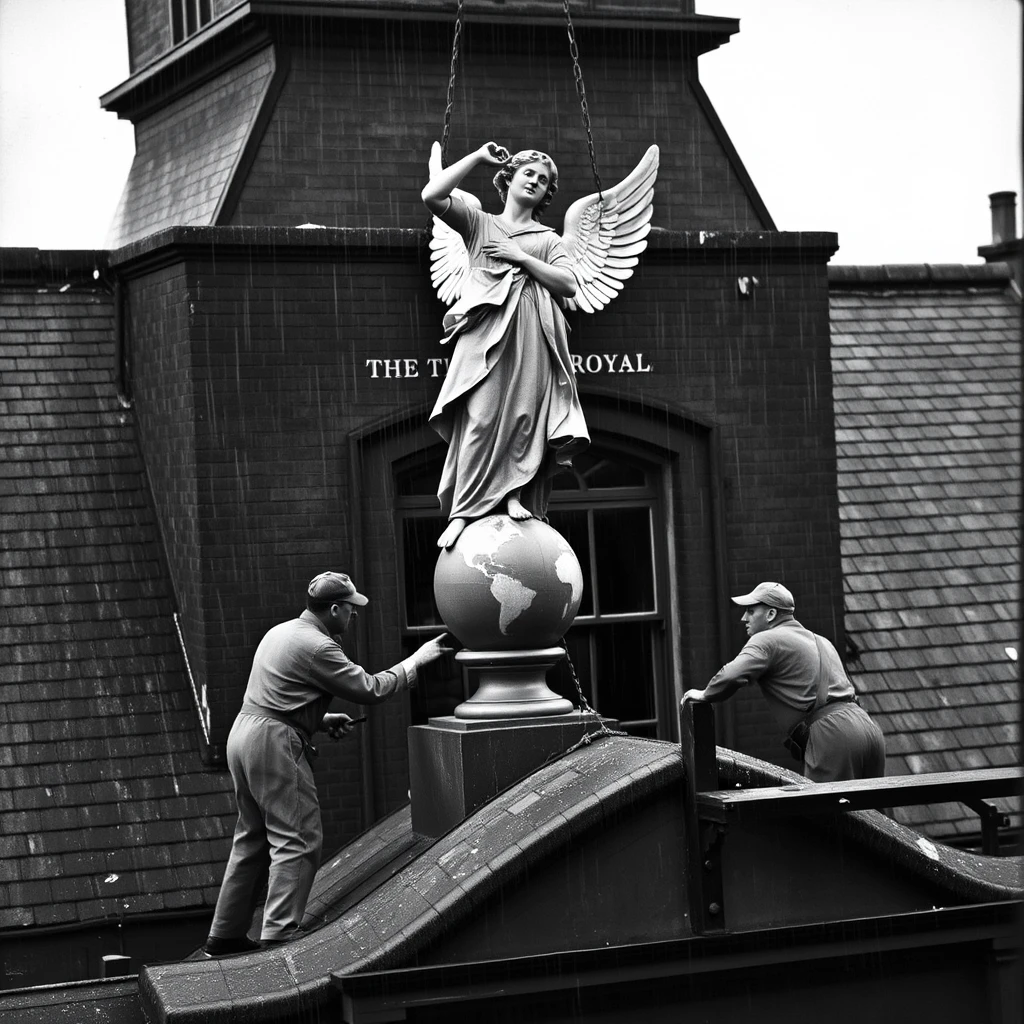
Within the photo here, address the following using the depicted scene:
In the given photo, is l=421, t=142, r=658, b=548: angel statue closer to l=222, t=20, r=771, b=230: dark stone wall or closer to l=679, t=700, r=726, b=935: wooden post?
l=679, t=700, r=726, b=935: wooden post

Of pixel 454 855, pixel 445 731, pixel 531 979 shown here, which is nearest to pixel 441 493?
pixel 445 731

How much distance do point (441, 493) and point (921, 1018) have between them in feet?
11.8

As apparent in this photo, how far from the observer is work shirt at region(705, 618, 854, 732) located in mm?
8961

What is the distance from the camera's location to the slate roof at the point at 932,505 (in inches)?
511

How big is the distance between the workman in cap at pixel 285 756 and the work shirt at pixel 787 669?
1749 mm

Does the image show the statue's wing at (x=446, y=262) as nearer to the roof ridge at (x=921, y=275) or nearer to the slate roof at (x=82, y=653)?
the slate roof at (x=82, y=653)

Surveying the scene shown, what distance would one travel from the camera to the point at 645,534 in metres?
12.5

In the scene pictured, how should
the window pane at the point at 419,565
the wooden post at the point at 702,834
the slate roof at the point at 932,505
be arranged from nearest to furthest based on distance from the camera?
1. the wooden post at the point at 702,834
2. the window pane at the point at 419,565
3. the slate roof at the point at 932,505

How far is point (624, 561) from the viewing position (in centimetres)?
1247

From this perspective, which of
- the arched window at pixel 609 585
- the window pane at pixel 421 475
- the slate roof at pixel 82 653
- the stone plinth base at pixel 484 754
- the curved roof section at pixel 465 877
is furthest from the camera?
the arched window at pixel 609 585

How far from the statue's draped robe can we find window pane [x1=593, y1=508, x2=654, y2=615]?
341cm

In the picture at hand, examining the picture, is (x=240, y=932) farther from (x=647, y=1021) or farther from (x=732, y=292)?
(x=732, y=292)

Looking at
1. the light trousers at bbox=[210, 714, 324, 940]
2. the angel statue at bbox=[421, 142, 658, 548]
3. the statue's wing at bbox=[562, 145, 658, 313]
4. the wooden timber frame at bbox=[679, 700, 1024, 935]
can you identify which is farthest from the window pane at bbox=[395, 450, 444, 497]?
the wooden timber frame at bbox=[679, 700, 1024, 935]

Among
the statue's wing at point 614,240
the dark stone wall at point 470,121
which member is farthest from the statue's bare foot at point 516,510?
the dark stone wall at point 470,121
